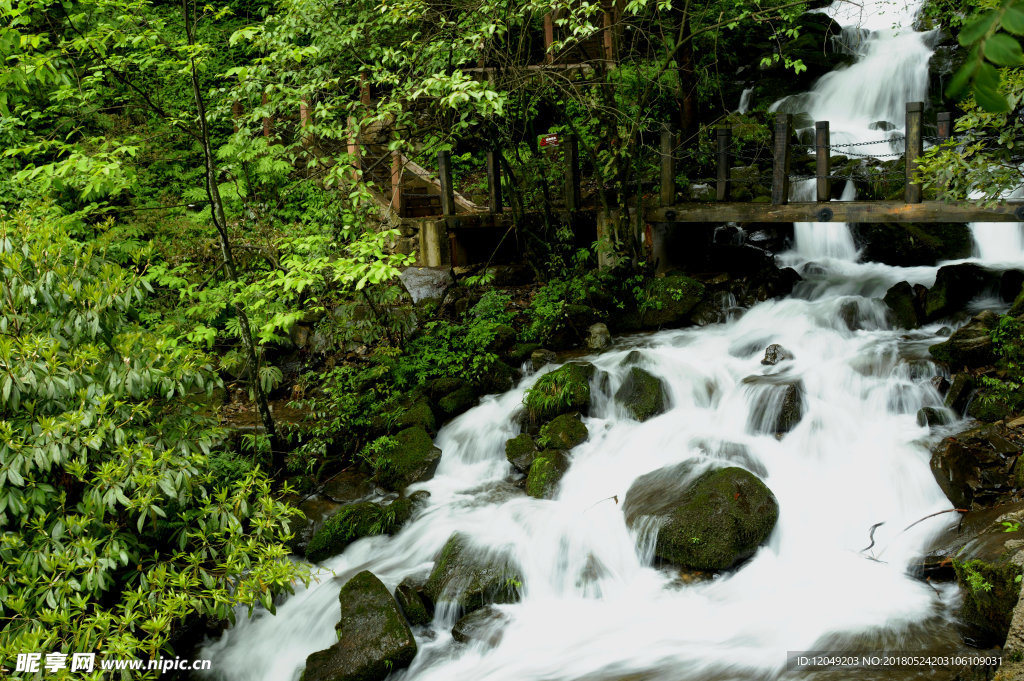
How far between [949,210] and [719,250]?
4259mm

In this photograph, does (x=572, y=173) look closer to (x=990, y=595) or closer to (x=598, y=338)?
(x=598, y=338)

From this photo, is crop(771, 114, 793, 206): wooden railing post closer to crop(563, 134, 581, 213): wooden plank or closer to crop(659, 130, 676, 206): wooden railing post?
crop(659, 130, 676, 206): wooden railing post

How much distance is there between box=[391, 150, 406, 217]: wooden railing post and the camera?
9898 mm

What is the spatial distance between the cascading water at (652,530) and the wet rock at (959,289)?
0.37 meters

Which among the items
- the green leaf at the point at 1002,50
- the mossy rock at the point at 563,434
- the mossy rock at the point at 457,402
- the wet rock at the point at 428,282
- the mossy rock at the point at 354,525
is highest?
the green leaf at the point at 1002,50

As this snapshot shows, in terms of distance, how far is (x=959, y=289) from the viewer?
9.10 metres

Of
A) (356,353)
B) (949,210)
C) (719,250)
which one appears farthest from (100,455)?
(719,250)

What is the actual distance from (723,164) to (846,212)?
6.64 feet

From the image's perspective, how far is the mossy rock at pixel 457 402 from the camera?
9.02 meters

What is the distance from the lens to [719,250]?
11.9 metres

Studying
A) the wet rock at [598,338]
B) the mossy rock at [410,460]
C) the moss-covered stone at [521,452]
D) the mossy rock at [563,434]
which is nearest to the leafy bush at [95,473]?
the mossy rock at [410,460]

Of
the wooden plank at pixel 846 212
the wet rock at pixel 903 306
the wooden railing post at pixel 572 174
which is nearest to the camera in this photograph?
the wooden plank at pixel 846 212

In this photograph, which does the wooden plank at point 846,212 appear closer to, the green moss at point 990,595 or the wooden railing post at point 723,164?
the wooden railing post at point 723,164

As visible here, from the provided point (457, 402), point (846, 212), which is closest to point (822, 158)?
point (846, 212)
